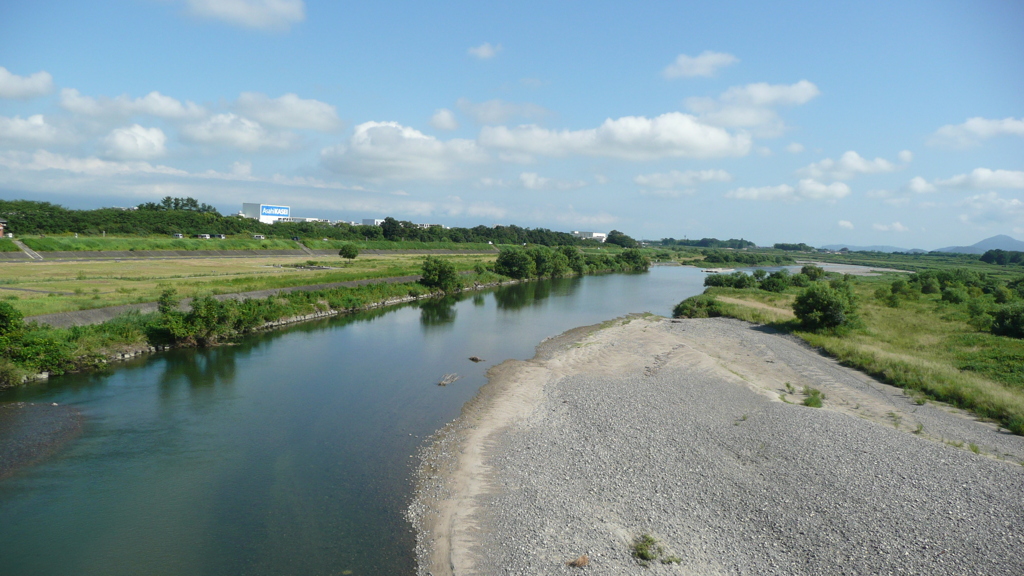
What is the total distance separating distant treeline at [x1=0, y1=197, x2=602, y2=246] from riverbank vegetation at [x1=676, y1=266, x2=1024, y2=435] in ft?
244

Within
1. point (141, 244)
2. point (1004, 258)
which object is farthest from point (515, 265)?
point (1004, 258)

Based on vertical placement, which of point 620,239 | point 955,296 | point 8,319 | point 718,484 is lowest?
point 718,484

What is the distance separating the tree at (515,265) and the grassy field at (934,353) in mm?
31930

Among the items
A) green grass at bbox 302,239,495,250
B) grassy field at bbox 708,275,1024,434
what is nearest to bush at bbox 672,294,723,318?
grassy field at bbox 708,275,1024,434

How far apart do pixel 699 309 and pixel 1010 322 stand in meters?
18.1

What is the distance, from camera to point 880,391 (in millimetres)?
20078

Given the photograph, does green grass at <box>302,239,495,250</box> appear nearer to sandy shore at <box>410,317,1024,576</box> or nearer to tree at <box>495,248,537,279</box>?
tree at <box>495,248,537,279</box>

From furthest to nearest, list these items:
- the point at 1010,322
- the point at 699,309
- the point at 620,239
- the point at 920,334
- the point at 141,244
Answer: the point at 620,239 < the point at 141,244 < the point at 699,309 < the point at 920,334 < the point at 1010,322

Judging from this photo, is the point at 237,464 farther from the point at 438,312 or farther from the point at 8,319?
the point at 438,312

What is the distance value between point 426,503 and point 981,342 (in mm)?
30631

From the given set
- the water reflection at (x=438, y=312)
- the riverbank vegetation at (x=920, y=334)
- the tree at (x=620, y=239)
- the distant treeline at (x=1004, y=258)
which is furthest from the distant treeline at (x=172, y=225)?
the distant treeline at (x=1004, y=258)

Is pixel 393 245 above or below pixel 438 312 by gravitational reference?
above

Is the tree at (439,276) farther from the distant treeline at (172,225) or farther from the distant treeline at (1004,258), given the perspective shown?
the distant treeline at (1004,258)

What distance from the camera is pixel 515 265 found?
230 ft
